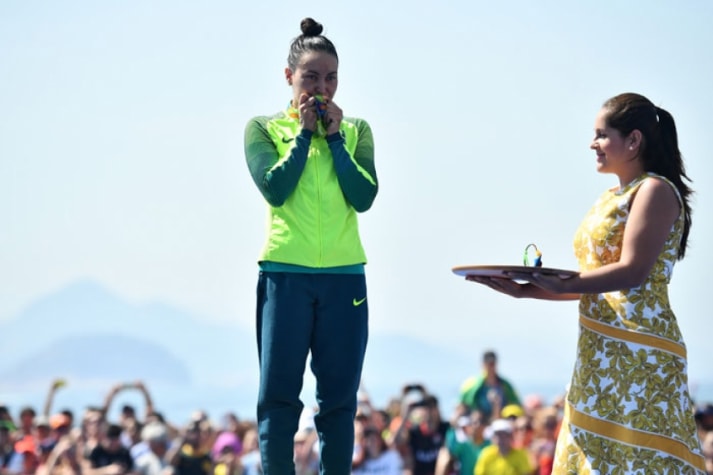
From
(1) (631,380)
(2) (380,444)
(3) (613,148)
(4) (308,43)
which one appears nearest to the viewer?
(1) (631,380)

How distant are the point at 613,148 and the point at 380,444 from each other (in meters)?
8.18

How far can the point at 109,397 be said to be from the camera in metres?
18.1

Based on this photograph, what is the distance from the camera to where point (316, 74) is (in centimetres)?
536

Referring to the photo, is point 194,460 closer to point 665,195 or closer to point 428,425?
point 428,425

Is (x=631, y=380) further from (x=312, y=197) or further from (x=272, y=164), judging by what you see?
(x=272, y=164)

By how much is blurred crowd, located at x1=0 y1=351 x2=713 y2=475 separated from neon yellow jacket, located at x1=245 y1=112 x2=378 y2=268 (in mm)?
7357

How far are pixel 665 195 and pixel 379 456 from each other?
8221 mm

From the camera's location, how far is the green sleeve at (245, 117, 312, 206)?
17.3 ft

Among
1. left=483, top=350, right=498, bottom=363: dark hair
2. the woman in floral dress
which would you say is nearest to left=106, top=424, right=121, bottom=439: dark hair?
left=483, top=350, right=498, bottom=363: dark hair

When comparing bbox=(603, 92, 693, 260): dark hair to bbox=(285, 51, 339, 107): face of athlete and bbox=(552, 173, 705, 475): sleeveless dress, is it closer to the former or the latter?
bbox=(552, 173, 705, 475): sleeveless dress

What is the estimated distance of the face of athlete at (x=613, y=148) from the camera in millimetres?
5297

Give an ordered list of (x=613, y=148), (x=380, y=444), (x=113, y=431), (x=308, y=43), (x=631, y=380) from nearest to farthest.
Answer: (x=631, y=380) < (x=613, y=148) < (x=308, y=43) < (x=380, y=444) < (x=113, y=431)

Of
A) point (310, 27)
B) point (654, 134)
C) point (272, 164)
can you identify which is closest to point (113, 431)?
point (272, 164)

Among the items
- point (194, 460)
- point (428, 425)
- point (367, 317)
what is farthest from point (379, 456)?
point (367, 317)
